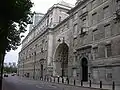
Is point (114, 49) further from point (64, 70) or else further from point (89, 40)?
point (64, 70)

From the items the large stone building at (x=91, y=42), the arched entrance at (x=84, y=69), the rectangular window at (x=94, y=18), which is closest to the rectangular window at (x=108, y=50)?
the large stone building at (x=91, y=42)

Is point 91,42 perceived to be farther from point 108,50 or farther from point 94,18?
point 108,50

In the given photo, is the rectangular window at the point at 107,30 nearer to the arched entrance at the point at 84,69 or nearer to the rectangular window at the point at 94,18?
the rectangular window at the point at 94,18

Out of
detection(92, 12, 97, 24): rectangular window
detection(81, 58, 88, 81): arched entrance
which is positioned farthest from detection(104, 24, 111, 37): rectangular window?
detection(81, 58, 88, 81): arched entrance

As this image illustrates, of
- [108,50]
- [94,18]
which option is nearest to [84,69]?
[108,50]

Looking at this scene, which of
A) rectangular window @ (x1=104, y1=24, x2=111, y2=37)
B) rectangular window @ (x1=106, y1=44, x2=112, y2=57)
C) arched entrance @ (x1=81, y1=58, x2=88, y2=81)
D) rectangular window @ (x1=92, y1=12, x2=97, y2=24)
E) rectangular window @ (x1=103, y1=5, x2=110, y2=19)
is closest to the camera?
rectangular window @ (x1=106, y1=44, x2=112, y2=57)

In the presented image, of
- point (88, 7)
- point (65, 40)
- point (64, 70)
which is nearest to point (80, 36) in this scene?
point (88, 7)

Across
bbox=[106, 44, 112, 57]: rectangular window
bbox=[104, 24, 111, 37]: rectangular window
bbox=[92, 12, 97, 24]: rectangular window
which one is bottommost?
bbox=[106, 44, 112, 57]: rectangular window

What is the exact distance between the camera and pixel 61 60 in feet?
201

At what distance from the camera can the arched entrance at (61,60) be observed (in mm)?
60375

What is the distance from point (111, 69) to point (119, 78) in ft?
7.59

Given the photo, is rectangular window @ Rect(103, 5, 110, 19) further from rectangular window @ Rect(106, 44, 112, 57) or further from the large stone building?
rectangular window @ Rect(106, 44, 112, 57)

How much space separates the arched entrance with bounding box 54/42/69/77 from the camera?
6038 centimetres

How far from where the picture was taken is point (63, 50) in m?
60.9
